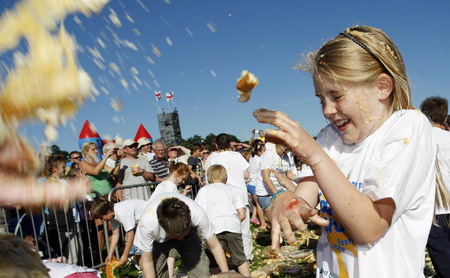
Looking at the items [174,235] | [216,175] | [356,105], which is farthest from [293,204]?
[216,175]

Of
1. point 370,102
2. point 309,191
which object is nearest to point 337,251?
point 309,191

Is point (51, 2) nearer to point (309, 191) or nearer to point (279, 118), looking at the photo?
point (279, 118)

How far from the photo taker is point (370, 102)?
4.66 feet

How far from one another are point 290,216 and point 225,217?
4545 millimetres

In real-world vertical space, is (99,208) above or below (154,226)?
above

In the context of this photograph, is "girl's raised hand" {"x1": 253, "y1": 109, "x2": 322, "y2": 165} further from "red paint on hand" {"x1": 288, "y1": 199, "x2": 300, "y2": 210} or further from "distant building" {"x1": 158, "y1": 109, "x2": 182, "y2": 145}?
"distant building" {"x1": 158, "y1": 109, "x2": 182, "y2": 145}

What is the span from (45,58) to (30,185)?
14.3 inches

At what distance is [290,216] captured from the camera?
126 cm

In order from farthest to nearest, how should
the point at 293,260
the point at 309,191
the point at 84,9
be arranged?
the point at 293,260
the point at 309,191
the point at 84,9

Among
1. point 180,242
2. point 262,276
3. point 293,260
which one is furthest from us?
point 293,260

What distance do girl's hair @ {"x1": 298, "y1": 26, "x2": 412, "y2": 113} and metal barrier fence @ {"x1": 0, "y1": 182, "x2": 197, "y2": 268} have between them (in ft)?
17.0

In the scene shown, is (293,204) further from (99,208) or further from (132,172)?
(132,172)

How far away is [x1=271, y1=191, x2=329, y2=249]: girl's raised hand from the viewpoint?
1.23 meters

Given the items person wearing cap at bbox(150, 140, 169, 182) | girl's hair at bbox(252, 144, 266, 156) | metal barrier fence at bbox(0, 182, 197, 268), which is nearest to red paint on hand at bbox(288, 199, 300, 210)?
metal barrier fence at bbox(0, 182, 197, 268)
